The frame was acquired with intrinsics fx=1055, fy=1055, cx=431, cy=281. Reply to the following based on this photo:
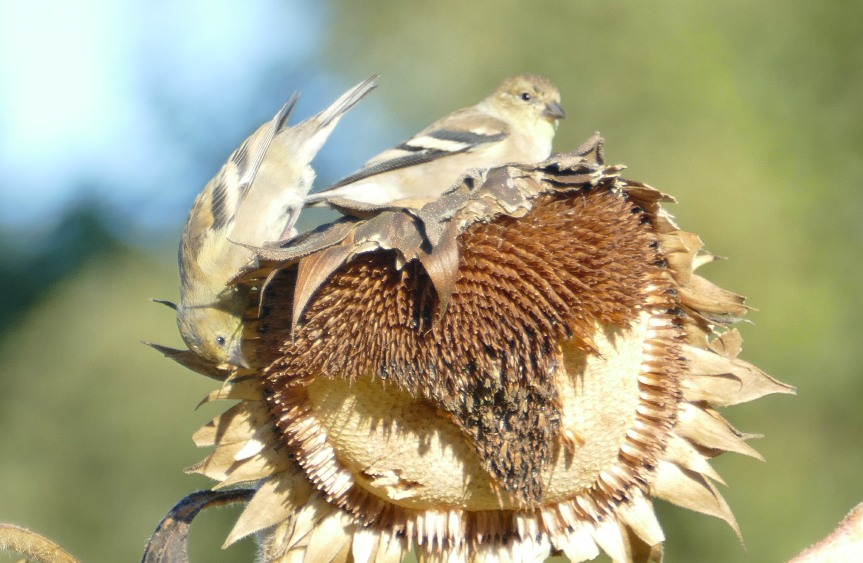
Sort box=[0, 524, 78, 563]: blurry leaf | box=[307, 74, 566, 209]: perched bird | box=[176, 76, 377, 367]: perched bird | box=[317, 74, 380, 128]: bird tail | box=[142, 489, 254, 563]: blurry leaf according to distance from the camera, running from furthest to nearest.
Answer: box=[317, 74, 380, 128]: bird tail → box=[307, 74, 566, 209]: perched bird → box=[176, 76, 377, 367]: perched bird → box=[142, 489, 254, 563]: blurry leaf → box=[0, 524, 78, 563]: blurry leaf

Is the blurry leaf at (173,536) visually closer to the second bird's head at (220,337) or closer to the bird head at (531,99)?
the second bird's head at (220,337)

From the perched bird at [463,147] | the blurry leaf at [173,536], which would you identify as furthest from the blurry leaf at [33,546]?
the perched bird at [463,147]

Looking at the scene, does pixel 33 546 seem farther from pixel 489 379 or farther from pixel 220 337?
pixel 489 379

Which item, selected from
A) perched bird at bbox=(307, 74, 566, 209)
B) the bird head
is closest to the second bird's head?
perched bird at bbox=(307, 74, 566, 209)

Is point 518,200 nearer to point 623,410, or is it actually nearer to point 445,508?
point 623,410

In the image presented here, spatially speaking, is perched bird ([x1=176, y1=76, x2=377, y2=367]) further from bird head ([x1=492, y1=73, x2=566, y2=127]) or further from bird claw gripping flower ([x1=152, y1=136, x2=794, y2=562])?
bird claw gripping flower ([x1=152, y1=136, x2=794, y2=562])

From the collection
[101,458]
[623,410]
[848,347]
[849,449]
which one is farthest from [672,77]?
[623,410]
